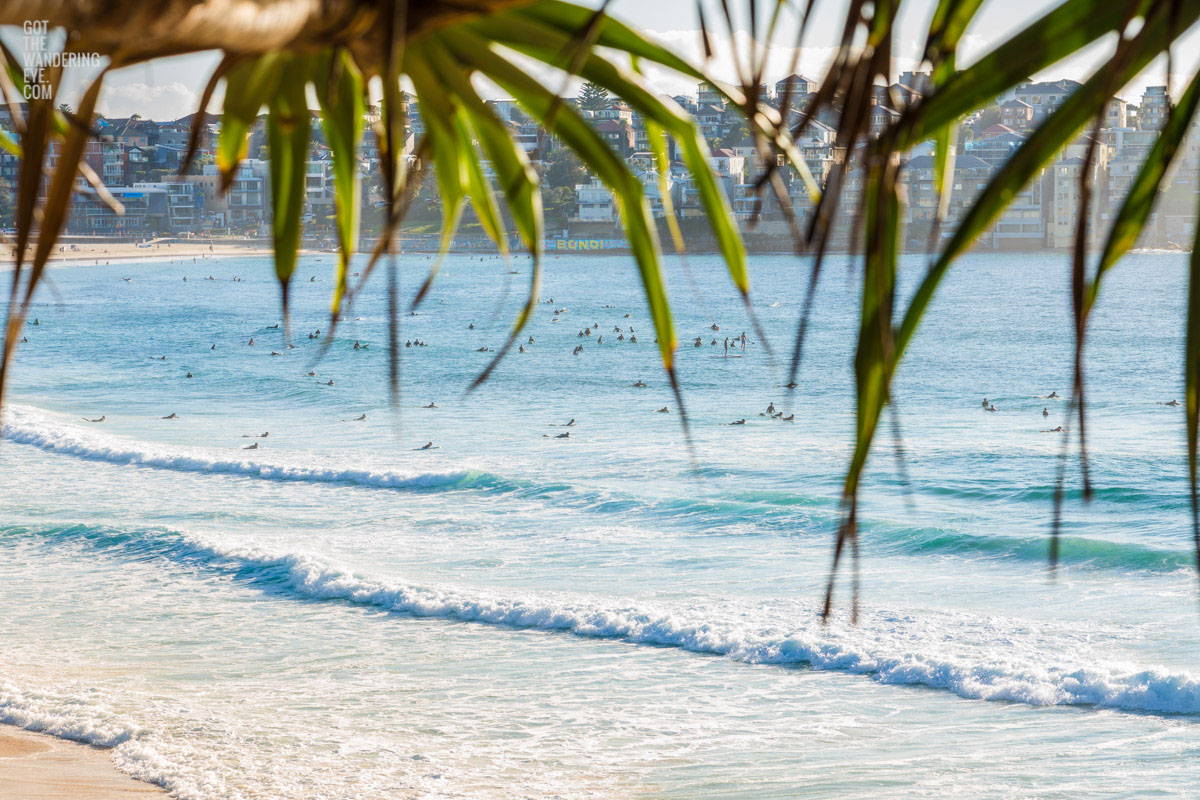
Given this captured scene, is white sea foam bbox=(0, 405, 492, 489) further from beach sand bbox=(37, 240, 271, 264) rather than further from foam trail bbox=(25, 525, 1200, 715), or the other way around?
beach sand bbox=(37, 240, 271, 264)

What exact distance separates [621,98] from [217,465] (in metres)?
22.0

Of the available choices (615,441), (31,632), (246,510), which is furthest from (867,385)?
(615,441)

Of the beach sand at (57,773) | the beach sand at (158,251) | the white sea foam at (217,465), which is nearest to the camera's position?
the beach sand at (57,773)

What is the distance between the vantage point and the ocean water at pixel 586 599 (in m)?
8.33

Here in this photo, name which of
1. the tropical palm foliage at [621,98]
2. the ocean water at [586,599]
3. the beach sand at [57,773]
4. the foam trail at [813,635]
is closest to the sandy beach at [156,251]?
the ocean water at [586,599]

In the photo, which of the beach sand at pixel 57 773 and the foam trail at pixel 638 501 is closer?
the beach sand at pixel 57 773

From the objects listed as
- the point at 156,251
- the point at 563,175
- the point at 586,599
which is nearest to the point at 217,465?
the point at 586,599

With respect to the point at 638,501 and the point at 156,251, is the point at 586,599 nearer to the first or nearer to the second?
the point at 638,501

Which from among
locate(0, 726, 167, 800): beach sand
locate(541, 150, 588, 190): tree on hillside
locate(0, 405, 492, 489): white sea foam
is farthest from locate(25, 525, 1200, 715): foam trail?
locate(541, 150, 588, 190): tree on hillside

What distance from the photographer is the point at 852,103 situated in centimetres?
57

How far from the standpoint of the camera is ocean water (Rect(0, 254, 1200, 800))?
8.33m

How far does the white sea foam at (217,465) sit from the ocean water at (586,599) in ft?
0.34

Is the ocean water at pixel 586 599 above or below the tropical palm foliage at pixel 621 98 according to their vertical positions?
below

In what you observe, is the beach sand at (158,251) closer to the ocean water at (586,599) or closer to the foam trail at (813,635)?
the ocean water at (586,599)
